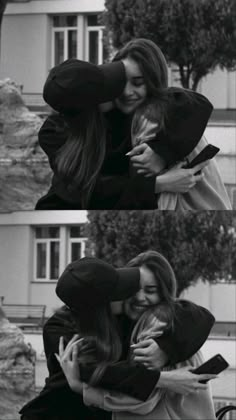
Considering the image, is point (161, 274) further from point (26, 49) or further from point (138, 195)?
point (26, 49)

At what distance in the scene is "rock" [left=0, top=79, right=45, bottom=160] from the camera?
12.1ft

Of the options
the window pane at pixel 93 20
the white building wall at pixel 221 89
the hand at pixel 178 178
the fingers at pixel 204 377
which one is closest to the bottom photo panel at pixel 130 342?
the fingers at pixel 204 377

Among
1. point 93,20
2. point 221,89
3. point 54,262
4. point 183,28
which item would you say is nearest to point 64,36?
point 93,20

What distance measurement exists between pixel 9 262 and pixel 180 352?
1.88 feet

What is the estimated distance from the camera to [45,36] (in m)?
8.96

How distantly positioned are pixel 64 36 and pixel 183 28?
243 centimetres

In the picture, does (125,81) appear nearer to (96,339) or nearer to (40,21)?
(96,339)

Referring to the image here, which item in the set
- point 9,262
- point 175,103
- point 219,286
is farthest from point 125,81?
point 219,286

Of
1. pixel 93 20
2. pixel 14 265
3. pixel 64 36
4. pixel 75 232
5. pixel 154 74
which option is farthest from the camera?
pixel 64 36

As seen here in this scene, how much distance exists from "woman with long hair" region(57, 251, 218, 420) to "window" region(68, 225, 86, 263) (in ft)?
3.81

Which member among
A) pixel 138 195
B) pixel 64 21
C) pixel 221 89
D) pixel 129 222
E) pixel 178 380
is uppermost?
pixel 138 195

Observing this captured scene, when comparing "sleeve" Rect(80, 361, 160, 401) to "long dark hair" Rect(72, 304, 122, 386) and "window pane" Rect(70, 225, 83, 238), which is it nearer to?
"long dark hair" Rect(72, 304, 122, 386)

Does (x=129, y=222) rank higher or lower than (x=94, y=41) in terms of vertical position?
higher

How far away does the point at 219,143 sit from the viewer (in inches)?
234
